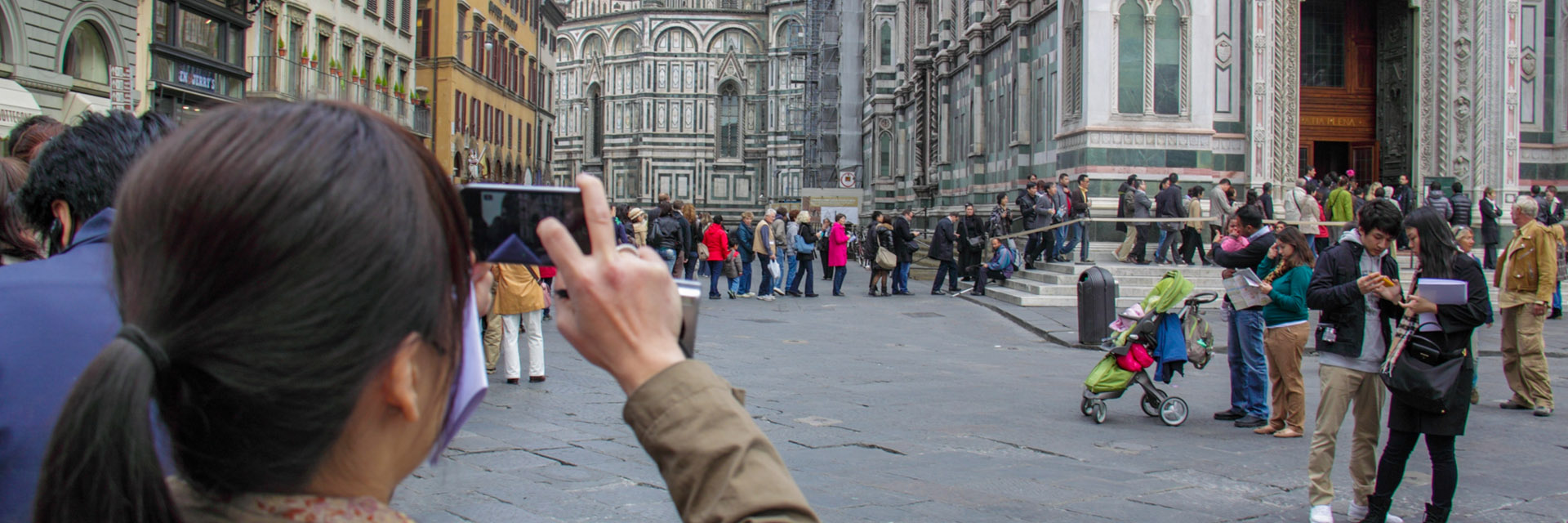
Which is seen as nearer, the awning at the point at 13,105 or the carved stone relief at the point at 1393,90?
the awning at the point at 13,105

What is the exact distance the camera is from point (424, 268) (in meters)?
1.02

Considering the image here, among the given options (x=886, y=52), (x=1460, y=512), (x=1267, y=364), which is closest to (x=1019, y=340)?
(x=1267, y=364)

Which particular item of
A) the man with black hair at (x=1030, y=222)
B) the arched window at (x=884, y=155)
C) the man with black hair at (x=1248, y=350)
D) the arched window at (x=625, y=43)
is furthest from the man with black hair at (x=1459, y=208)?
the arched window at (x=625, y=43)

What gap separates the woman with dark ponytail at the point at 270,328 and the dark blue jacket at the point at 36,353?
0.82 m

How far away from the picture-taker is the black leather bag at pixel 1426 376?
5.02 meters

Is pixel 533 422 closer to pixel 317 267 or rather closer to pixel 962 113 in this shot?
pixel 317 267

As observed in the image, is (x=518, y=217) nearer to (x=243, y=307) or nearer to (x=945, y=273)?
(x=243, y=307)

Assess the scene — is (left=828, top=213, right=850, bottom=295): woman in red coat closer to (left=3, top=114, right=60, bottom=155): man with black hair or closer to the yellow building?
the yellow building

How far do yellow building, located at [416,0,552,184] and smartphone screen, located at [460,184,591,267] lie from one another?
27.8m

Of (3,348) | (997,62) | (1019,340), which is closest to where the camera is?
(3,348)

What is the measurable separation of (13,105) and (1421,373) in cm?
1434

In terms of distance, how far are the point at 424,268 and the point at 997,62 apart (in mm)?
27335

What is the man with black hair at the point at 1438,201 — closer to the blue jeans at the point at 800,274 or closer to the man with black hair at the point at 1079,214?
the man with black hair at the point at 1079,214

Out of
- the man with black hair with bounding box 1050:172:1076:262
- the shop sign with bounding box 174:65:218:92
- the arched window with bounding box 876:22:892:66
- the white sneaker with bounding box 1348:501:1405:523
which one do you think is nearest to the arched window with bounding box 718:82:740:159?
the arched window with bounding box 876:22:892:66
